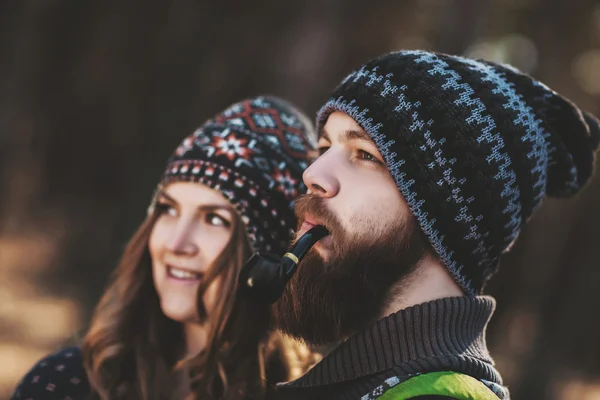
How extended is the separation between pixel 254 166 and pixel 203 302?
567 millimetres

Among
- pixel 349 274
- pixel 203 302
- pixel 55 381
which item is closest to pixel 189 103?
pixel 203 302

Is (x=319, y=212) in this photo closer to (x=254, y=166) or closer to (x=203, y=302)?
(x=254, y=166)

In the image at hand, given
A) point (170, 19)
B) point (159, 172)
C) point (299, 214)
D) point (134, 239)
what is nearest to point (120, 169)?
point (159, 172)

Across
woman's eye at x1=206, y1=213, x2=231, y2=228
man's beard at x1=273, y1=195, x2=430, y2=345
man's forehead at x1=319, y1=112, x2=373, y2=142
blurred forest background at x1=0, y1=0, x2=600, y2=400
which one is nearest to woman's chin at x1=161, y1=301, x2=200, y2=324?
woman's eye at x1=206, y1=213, x2=231, y2=228

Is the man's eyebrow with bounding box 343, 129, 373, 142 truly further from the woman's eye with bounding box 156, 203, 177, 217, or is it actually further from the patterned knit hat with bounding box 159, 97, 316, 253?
the woman's eye with bounding box 156, 203, 177, 217

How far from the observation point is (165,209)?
2781 millimetres

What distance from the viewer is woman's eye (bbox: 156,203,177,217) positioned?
2727 mm

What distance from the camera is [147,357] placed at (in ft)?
8.64

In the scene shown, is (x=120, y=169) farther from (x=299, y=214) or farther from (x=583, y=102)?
(x=299, y=214)

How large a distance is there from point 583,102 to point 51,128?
5.34 metres

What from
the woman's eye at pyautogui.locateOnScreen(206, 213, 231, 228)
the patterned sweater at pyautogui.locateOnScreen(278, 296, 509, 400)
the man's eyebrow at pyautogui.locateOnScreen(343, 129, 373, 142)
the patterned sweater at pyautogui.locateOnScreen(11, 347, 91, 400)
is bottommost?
the patterned sweater at pyautogui.locateOnScreen(278, 296, 509, 400)

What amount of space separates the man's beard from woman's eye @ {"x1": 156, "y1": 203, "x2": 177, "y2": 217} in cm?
83

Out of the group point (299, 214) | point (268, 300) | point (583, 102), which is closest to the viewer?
point (268, 300)

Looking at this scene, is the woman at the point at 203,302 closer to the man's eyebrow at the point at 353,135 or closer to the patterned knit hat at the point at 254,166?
the patterned knit hat at the point at 254,166
